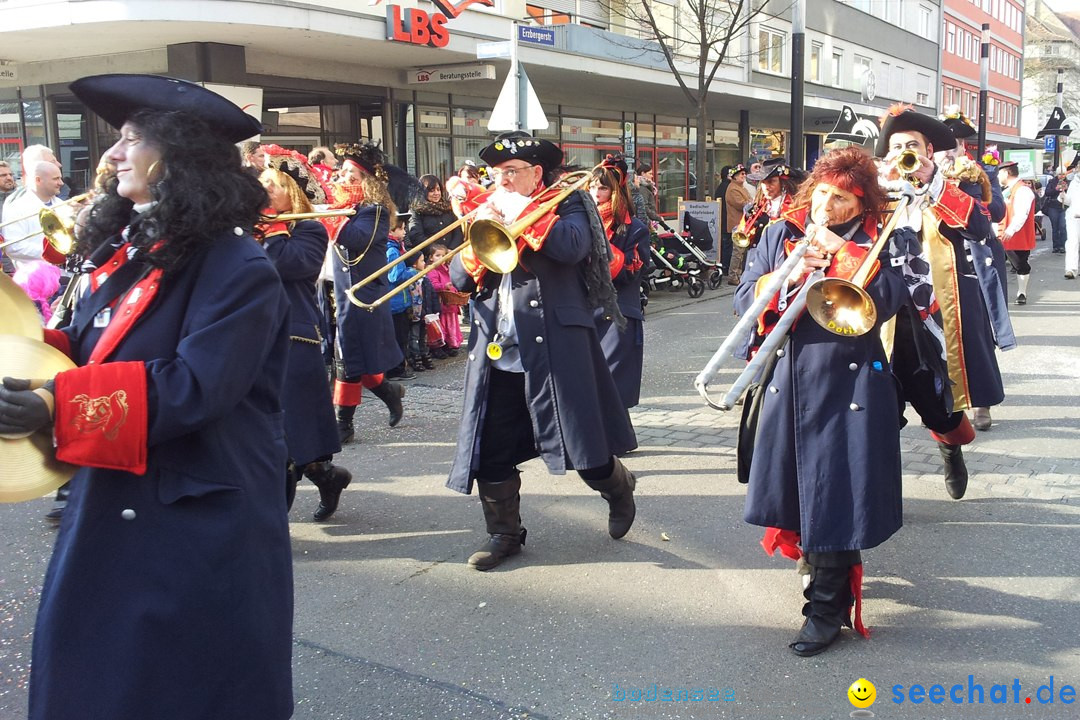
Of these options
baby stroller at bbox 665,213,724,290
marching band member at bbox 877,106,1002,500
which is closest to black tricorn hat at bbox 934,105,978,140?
marching band member at bbox 877,106,1002,500

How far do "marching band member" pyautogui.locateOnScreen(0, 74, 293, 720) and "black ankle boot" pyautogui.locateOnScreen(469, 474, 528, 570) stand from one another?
217cm

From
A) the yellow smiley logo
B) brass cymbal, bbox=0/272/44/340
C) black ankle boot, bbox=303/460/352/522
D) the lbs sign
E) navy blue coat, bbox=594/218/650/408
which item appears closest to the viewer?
brass cymbal, bbox=0/272/44/340

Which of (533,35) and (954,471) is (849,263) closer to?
(954,471)

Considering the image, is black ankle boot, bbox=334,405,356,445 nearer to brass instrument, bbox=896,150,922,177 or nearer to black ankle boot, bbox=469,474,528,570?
black ankle boot, bbox=469,474,528,570

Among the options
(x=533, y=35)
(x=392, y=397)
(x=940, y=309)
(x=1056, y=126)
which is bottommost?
(x=392, y=397)

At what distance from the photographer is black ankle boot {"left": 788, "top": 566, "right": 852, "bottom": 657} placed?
140 inches

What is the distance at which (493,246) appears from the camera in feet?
13.8

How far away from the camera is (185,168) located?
7.30 feet

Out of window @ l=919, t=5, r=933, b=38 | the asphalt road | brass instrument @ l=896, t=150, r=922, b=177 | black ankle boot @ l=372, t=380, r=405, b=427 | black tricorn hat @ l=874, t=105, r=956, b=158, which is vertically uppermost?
window @ l=919, t=5, r=933, b=38

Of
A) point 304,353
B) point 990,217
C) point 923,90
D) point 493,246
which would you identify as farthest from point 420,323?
point 923,90

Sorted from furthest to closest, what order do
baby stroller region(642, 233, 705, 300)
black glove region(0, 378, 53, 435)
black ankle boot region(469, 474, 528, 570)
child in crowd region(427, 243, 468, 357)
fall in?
baby stroller region(642, 233, 705, 300), child in crowd region(427, 243, 468, 357), black ankle boot region(469, 474, 528, 570), black glove region(0, 378, 53, 435)

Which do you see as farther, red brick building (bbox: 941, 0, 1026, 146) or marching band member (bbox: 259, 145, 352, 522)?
red brick building (bbox: 941, 0, 1026, 146)

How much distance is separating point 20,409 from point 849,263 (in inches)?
106

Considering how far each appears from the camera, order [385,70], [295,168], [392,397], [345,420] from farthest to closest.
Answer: [385,70], [392,397], [345,420], [295,168]
